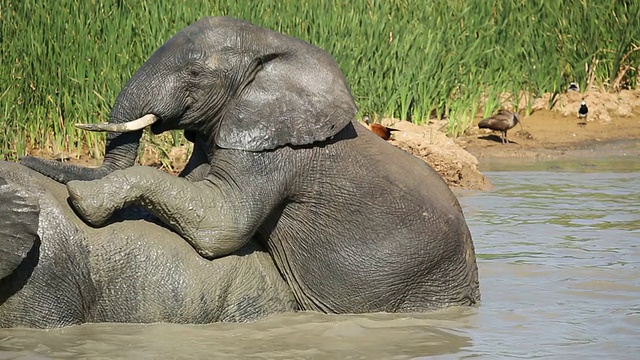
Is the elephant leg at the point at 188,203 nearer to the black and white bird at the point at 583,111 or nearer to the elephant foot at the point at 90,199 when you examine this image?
the elephant foot at the point at 90,199

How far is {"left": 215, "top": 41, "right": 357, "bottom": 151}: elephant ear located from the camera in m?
5.57

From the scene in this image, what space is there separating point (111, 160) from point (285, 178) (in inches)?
30.1

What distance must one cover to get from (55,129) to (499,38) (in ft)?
18.2

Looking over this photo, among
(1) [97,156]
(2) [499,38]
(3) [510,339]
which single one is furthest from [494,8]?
(3) [510,339]

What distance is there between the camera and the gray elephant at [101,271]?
5.18m

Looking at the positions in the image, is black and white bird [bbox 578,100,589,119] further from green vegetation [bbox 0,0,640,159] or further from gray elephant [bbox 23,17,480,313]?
gray elephant [bbox 23,17,480,313]

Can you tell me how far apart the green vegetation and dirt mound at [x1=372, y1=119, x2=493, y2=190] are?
3.51ft

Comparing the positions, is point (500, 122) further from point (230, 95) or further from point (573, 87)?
point (230, 95)

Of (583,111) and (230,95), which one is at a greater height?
(230,95)

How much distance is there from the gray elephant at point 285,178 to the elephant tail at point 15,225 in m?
0.23

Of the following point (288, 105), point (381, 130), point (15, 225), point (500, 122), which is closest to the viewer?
point (15, 225)

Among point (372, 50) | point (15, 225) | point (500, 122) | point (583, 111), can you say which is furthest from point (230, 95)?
point (583, 111)

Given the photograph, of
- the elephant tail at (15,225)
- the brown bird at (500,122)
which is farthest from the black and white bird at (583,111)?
the elephant tail at (15,225)

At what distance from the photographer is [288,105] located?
565 centimetres
